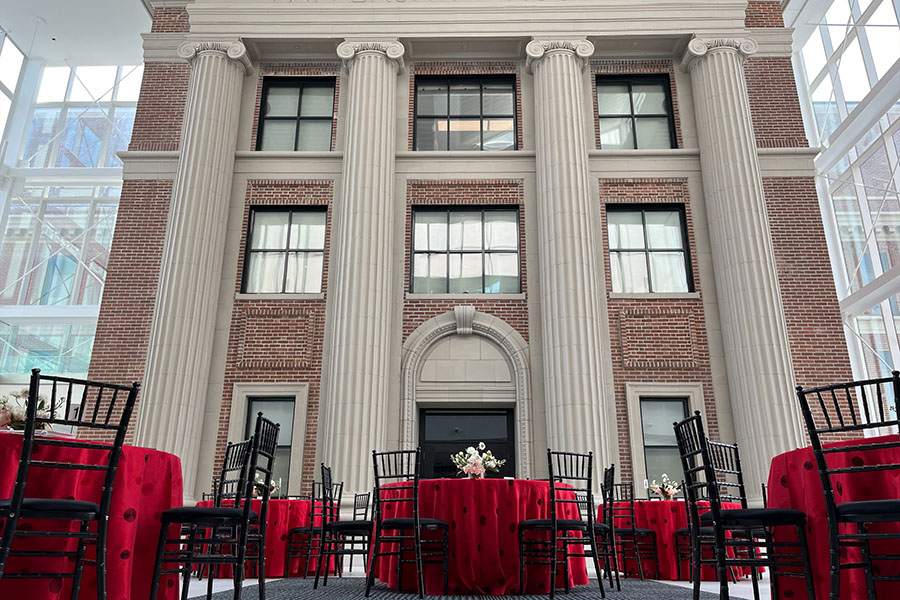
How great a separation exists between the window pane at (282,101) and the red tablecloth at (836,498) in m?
11.3

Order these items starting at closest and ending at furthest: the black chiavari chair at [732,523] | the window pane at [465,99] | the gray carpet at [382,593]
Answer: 1. the black chiavari chair at [732,523]
2. the gray carpet at [382,593]
3. the window pane at [465,99]

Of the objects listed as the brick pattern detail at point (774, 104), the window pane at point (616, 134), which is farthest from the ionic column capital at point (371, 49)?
the brick pattern detail at point (774, 104)

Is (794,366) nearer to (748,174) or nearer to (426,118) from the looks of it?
(748,174)

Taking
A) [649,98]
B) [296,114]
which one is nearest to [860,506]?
[649,98]

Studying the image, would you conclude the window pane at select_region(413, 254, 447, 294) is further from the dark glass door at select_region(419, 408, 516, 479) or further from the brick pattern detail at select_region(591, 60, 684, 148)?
the brick pattern detail at select_region(591, 60, 684, 148)

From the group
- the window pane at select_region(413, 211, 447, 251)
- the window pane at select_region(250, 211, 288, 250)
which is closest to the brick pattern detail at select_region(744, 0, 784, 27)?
the window pane at select_region(413, 211, 447, 251)

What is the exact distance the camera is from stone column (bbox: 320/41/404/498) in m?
10.1

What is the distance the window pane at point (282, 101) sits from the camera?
12.9 meters

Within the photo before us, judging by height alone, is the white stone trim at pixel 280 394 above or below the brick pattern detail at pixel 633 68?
below

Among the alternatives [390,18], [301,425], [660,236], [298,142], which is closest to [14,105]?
[298,142]

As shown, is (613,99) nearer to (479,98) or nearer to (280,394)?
(479,98)

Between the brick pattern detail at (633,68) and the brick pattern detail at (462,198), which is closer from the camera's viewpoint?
the brick pattern detail at (462,198)

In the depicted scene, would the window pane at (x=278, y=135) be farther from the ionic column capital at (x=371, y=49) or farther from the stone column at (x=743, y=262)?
the stone column at (x=743, y=262)

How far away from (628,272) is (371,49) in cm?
622
